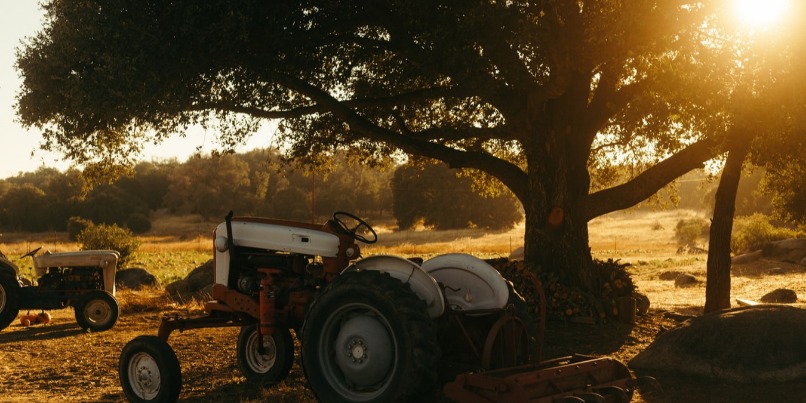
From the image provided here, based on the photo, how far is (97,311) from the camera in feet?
52.0

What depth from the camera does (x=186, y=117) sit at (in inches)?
586

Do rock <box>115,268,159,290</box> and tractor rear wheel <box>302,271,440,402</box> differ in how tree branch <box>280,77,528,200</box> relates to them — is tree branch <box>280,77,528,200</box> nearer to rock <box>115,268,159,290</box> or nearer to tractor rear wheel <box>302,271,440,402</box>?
tractor rear wheel <box>302,271,440,402</box>

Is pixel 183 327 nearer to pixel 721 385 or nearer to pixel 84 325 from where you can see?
pixel 721 385

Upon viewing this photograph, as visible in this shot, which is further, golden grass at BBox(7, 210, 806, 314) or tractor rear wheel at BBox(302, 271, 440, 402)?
golden grass at BBox(7, 210, 806, 314)

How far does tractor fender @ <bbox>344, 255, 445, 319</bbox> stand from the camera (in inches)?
290

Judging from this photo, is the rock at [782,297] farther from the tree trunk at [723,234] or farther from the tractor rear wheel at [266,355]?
the tractor rear wheel at [266,355]

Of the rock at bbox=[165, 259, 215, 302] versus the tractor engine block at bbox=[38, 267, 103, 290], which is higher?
the tractor engine block at bbox=[38, 267, 103, 290]

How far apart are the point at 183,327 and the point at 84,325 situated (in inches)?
301

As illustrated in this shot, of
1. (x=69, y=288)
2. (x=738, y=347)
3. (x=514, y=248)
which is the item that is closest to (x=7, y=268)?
(x=69, y=288)

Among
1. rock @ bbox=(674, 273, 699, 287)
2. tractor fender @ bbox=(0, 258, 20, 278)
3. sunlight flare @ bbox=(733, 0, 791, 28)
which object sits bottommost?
rock @ bbox=(674, 273, 699, 287)

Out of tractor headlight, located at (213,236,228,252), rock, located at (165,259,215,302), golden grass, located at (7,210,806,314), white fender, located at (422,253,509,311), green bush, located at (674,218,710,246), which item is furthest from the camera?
green bush, located at (674,218,710,246)

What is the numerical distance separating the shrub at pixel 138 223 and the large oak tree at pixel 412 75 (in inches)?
2430

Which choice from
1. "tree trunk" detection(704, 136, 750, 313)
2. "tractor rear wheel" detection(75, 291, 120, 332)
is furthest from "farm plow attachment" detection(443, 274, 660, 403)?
"tree trunk" detection(704, 136, 750, 313)

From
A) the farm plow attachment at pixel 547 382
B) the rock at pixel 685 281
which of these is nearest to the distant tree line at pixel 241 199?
the rock at pixel 685 281
